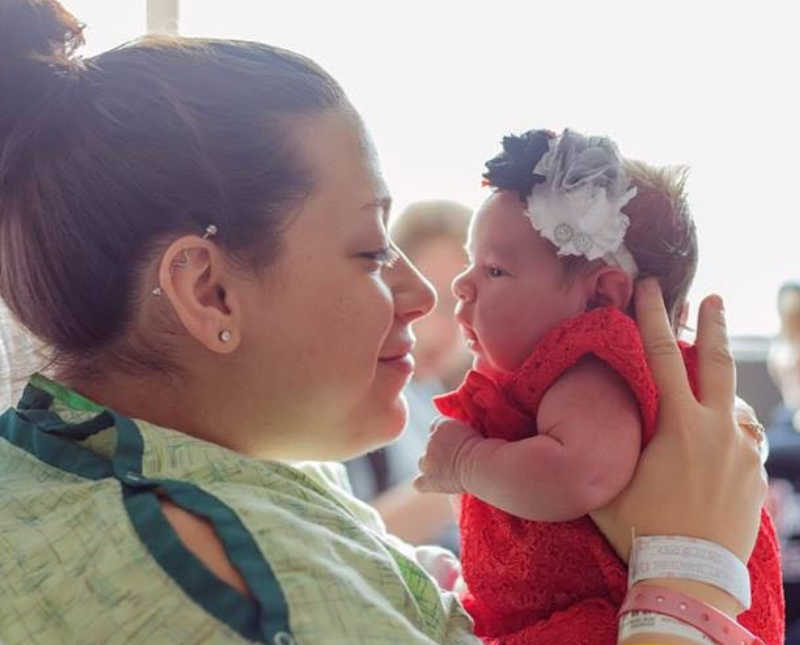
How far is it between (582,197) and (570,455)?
0.28 meters

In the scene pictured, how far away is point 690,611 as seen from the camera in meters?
0.98

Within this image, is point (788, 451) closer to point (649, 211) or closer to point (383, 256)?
point (649, 211)

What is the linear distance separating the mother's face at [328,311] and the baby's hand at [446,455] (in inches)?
3.9

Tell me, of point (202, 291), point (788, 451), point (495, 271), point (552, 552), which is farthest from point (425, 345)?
point (202, 291)

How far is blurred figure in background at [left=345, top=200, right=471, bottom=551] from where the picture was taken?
2.38 meters

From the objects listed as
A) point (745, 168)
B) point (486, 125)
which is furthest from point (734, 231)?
point (486, 125)

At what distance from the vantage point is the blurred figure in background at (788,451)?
2.60 metres

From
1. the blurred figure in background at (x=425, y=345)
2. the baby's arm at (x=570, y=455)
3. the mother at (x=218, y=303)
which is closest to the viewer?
the mother at (x=218, y=303)

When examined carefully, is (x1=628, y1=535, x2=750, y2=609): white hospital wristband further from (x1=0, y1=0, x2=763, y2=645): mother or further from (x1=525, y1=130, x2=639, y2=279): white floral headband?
(x1=525, y1=130, x2=639, y2=279): white floral headband

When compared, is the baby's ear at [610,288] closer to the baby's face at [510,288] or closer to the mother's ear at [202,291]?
the baby's face at [510,288]

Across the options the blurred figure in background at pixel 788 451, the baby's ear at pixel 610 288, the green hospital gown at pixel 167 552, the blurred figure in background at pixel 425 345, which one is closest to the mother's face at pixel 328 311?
the green hospital gown at pixel 167 552

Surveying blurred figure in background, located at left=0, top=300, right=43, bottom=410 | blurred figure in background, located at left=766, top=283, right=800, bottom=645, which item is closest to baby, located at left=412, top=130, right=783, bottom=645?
blurred figure in background, located at left=0, top=300, right=43, bottom=410

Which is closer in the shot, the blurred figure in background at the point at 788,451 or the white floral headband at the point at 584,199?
the white floral headband at the point at 584,199

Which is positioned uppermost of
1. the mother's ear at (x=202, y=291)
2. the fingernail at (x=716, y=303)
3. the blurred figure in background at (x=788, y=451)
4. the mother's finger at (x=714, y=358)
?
the mother's ear at (x=202, y=291)
